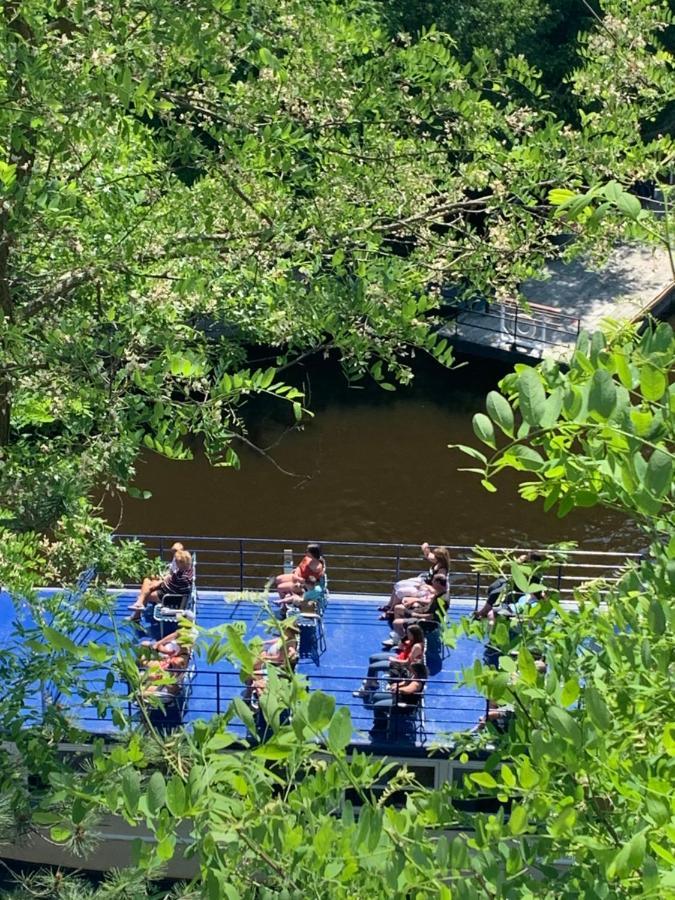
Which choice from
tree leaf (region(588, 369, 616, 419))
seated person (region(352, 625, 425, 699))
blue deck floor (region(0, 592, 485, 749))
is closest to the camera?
tree leaf (region(588, 369, 616, 419))

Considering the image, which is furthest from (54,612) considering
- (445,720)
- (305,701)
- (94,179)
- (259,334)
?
(445,720)

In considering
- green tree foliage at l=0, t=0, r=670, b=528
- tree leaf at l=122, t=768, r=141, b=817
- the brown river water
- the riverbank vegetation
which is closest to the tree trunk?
green tree foliage at l=0, t=0, r=670, b=528

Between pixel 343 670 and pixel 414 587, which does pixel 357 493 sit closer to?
pixel 414 587

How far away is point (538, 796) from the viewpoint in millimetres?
3471

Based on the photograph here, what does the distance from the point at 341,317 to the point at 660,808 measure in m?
4.48

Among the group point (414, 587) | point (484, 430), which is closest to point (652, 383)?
point (484, 430)

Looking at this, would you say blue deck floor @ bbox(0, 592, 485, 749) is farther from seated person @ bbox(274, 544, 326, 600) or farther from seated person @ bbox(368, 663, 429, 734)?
seated person @ bbox(274, 544, 326, 600)

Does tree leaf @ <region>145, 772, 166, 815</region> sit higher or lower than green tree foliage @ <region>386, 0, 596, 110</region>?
lower

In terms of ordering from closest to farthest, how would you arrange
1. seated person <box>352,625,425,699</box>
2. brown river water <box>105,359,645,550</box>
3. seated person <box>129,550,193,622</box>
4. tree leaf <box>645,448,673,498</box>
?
tree leaf <box>645,448,673,498</box> < seated person <box>352,625,425,699</box> < seated person <box>129,550,193,622</box> < brown river water <box>105,359,645,550</box>

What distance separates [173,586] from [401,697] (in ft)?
10.1

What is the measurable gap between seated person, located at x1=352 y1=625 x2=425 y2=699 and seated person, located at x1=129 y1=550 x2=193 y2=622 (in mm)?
2425

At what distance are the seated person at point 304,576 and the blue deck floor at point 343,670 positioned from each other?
451 mm

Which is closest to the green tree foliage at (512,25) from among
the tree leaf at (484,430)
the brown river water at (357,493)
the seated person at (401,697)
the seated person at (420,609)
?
the brown river water at (357,493)

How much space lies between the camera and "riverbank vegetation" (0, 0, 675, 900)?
10.6 ft
